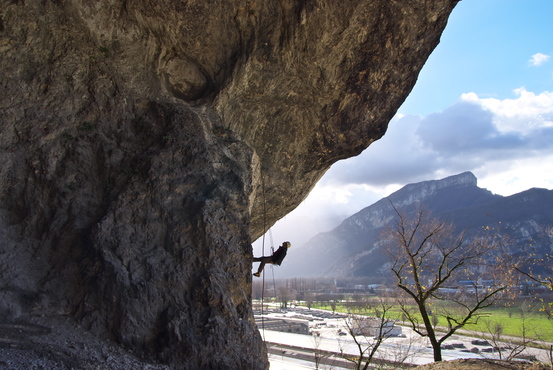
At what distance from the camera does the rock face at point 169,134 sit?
6582 mm

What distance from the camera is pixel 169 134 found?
864 centimetres

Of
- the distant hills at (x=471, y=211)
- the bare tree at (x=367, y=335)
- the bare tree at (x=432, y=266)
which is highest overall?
the distant hills at (x=471, y=211)

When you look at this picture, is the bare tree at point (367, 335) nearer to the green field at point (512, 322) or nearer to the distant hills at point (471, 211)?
the green field at point (512, 322)

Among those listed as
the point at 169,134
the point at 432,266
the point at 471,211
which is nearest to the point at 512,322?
the point at 432,266

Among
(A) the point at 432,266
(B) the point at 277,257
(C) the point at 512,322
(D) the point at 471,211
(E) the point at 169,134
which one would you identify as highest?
(D) the point at 471,211

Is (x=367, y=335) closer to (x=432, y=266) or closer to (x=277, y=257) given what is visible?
(x=432, y=266)

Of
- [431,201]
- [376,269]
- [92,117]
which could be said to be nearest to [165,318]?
[92,117]

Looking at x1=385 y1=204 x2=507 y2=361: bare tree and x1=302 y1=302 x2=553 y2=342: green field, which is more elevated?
x1=385 y1=204 x2=507 y2=361: bare tree

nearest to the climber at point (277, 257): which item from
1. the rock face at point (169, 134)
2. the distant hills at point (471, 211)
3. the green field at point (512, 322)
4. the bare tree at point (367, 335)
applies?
the rock face at point (169, 134)

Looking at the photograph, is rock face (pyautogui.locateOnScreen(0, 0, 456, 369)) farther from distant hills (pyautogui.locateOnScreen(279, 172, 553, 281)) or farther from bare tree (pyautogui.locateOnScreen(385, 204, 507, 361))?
distant hills (pyautogui.locateOnScreen(279, 172, 553, 281))

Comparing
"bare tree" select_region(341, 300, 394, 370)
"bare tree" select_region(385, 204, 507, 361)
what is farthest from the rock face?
"bare tree" select_region(341, 300, 394, 370)

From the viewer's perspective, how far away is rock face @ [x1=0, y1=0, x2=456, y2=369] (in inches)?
259

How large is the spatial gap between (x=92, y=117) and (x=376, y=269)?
15271 centimetres

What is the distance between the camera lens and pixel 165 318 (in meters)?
6.44
